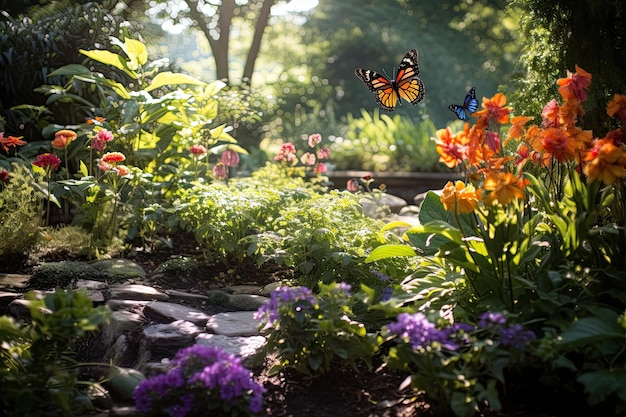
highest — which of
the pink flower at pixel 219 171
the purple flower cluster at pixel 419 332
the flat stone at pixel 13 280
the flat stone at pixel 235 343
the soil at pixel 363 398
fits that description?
the pink flower at pixel 219 171

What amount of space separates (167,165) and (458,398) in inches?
138

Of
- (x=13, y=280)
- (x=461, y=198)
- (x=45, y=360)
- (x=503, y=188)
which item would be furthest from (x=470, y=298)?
(x=13, y=280)

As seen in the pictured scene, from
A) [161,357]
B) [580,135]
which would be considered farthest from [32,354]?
[580,135]

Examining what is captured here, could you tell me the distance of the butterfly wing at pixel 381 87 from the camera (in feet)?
17.8

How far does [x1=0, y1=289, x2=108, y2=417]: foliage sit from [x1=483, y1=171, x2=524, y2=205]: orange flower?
1644 mm

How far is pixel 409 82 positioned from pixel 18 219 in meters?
3.24

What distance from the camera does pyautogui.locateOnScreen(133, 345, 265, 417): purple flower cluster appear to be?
2545 millimetres

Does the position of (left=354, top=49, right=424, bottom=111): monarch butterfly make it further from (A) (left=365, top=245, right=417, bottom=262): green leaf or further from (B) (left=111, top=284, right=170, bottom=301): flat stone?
(B) (left=111, top=284, right=170, bottom=301): flat stone

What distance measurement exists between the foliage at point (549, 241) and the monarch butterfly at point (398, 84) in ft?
7.41

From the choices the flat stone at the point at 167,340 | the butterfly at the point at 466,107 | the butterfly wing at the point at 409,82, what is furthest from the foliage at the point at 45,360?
the butterfly wing at the point at 409,82

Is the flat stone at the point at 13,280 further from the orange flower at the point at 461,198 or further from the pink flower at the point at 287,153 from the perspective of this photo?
the orange flower at the point at 461,198

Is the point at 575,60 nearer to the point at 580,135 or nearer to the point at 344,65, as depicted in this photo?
the point at 580,135

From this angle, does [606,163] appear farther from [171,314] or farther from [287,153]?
[287,153]

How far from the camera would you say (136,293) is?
399cm
